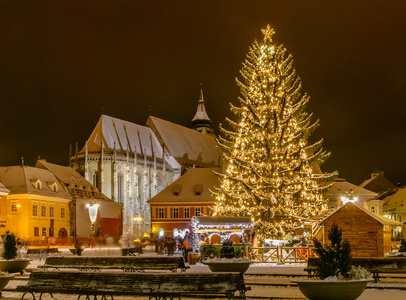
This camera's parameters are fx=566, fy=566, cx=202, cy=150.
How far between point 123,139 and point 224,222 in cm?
4960

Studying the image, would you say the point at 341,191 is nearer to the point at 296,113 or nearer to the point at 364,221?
the point at 296,113

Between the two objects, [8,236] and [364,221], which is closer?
[8,236]

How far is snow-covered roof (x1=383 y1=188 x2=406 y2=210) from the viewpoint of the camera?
73875mm

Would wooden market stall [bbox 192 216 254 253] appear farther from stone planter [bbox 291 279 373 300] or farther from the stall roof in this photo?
stone planter [bbox 291 279 373 300]

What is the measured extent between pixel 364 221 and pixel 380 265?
7.37 meters

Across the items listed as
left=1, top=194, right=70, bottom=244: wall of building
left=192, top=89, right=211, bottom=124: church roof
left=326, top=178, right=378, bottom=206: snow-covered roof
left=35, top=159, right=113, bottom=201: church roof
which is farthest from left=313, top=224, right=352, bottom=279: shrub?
left=192, top=89, right=211, bottom=124: church roof

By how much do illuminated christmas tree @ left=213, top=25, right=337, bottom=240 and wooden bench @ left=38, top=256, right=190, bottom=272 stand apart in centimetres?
1163

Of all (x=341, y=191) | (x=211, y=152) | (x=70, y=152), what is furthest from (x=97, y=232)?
(x=211, y=152)

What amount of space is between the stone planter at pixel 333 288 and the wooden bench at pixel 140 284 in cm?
160

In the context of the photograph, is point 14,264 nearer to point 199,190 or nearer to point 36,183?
point 36,183

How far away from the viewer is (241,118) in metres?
30.5

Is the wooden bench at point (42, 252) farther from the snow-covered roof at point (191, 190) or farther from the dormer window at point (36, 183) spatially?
the snow-covered roof at point (191, 190)

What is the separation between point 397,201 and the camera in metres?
75.5

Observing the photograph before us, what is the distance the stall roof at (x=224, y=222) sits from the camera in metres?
28.1
